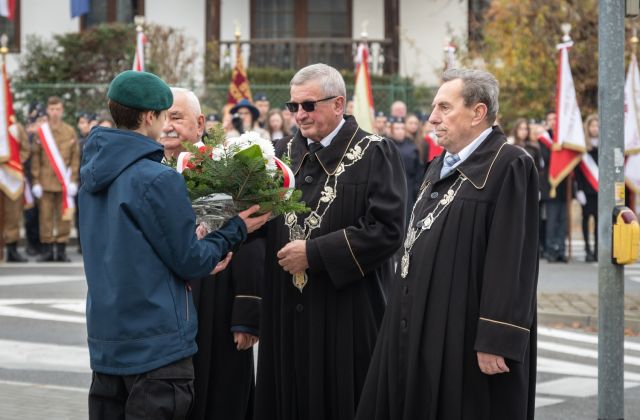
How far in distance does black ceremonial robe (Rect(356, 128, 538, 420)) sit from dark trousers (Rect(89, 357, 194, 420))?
3.17 feet

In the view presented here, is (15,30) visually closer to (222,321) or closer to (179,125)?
(179,125)

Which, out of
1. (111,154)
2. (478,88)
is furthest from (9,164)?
(111,154)

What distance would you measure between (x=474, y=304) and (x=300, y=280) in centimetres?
119

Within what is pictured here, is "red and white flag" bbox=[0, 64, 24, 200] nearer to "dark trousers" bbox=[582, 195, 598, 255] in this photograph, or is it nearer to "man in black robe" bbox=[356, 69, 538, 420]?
"dark trousers" bbox=[582, 195, 598, 255]

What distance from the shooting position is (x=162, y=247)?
190 inches

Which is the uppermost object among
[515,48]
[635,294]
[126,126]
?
[515,48]

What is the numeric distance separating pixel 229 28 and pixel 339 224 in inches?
966

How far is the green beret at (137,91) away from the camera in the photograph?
4.92 m

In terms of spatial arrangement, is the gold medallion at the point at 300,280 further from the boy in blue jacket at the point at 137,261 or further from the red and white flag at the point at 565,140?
the red and white flag at the point at 565,140

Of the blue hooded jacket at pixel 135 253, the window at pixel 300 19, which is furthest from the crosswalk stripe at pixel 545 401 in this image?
the window at pixel 300 19

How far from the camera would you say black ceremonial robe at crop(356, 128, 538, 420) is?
516cm

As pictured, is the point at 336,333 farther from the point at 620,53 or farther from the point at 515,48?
the point at 515,48

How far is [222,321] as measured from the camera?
20.4ft

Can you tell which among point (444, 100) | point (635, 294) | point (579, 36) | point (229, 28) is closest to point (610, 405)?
point (444, 100)
